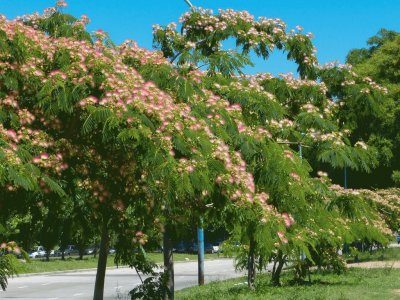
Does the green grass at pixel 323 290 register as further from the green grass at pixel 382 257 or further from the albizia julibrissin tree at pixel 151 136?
the green grass at pixel 382 257

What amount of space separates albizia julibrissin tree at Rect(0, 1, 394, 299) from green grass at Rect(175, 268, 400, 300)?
6765 mm

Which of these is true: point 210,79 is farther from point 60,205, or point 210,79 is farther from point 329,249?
point 329,249

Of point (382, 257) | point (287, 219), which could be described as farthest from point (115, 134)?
point (382, 257)

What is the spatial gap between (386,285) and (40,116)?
48.2ft

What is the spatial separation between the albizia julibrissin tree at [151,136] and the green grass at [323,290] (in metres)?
6.76

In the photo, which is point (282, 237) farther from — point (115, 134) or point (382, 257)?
point (382, 257)

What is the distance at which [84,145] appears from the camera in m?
10.2

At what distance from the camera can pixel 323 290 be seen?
66.3 feet

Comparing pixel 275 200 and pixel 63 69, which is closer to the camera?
pixel 63 69

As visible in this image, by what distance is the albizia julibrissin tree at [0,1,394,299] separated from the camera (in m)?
8.95

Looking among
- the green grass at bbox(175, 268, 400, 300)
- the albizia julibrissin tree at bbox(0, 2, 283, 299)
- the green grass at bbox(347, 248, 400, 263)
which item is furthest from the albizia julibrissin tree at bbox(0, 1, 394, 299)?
the green grass at bbox(347, 248, 400, 263)

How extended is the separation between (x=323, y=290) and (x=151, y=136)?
1247 centimetres

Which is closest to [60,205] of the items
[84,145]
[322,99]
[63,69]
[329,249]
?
[84,145]

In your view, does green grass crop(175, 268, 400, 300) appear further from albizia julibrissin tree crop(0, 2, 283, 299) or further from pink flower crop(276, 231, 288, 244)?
albizia julibrissin tree crop(0, 2, 283, 299)
